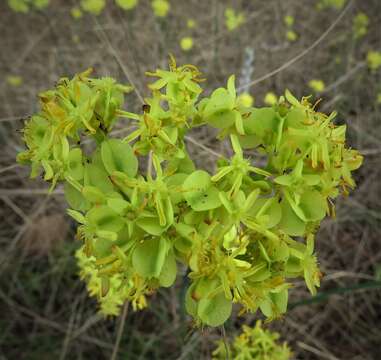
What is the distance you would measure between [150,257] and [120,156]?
0.24 m

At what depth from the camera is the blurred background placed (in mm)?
2373

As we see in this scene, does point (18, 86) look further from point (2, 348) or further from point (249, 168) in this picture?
point (249, 168)

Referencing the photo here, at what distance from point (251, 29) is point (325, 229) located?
1812 mm

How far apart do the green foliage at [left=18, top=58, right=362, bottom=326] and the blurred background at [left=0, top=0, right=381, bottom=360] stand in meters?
0.48

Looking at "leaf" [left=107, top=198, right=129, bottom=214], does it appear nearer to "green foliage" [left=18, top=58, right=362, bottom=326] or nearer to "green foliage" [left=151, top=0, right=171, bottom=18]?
"green foliage" [left=18, top=58, right=362, bottom=326]

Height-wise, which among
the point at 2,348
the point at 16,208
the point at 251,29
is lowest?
the point at 2,348

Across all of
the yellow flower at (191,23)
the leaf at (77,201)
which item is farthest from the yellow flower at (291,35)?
the leaf at (77,201)

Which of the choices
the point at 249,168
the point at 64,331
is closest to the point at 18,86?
the point at 64,331

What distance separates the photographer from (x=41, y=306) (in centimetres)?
256

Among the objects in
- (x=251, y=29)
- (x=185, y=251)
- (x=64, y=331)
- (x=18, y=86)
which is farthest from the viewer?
(x=251, y=29)

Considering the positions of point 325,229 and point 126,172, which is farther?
point 325,229

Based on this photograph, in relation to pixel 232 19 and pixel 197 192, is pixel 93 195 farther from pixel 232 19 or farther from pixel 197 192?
pixel 232 19

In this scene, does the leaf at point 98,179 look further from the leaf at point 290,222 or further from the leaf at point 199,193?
the leaf at point 290,222

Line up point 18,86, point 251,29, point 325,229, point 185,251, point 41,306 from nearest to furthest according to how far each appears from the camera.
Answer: point 185,251, point 41,306, point 325,229, point 18,86, point 251,29
